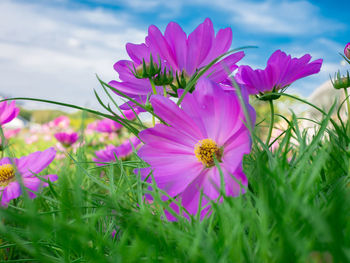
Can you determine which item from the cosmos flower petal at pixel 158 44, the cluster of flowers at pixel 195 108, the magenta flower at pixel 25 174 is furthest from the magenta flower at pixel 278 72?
the magenta flower at pixel 25 174

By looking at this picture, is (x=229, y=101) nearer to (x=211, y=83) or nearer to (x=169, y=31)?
(x=211, y=83)

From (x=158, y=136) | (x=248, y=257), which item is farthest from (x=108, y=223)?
(x=248, y=257)

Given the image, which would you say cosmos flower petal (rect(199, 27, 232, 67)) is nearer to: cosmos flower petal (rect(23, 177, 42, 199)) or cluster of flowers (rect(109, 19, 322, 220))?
cluster of flowers (rect(109, 19, 322, 220))

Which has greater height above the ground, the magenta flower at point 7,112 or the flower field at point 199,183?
the magenta flower at point 7,112

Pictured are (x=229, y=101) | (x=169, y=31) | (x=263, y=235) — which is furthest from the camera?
(x=169, y=31)

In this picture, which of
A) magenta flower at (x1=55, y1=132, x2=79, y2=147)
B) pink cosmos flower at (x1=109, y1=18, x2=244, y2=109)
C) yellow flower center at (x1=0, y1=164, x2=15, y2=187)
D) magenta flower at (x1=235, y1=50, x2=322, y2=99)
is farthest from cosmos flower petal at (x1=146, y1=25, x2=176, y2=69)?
magenta flower at (x1=55, y1=132, x2=79, y2=147)

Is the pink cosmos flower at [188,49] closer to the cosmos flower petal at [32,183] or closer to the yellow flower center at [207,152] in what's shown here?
the yellow flower center at [207,152]

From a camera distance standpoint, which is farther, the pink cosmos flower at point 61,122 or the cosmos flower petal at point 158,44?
the pink cosmos flower at point 61,122

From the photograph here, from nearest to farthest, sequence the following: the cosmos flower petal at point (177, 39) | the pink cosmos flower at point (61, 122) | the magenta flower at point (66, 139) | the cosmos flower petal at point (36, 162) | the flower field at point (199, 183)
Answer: the flower field at point (199, 183) < the cosmos flower petal at point (177, 39) < the cosmos flower petal at point (36, 162) < the magenta flower at point (66, 139) < the pink cosmos flower at point (61, 122)
